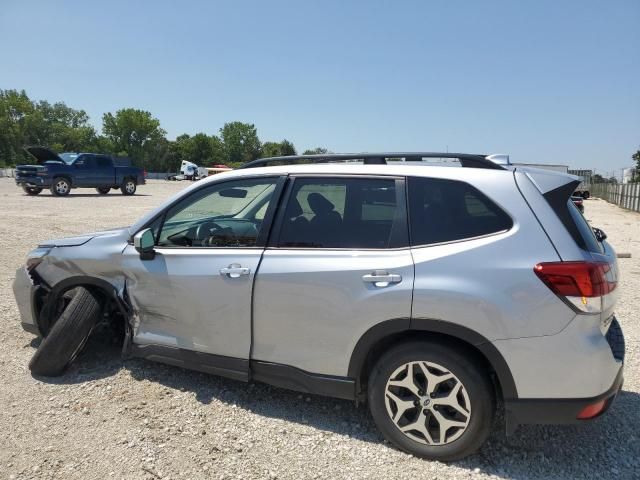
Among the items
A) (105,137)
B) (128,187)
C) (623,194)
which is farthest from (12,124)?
(623,194)

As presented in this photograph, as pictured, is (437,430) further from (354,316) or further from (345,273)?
(345,273)

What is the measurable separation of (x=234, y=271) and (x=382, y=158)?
4.12ft

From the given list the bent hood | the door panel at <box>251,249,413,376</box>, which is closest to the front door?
the door panel at <box>251,249,413,376</box>

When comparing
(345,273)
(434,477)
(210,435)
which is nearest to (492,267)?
(345,273)

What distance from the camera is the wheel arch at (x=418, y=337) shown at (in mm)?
2420

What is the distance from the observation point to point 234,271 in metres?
2.98

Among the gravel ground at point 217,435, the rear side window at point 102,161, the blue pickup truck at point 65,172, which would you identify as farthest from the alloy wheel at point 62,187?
the gravel ground at point 217,435

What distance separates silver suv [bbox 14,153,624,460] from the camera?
2.36 meters

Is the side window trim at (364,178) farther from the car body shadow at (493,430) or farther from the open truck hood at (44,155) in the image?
the open truck hood at (44,155)

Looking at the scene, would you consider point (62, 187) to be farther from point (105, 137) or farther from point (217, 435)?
point (105, 137)

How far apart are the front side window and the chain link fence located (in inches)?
1092

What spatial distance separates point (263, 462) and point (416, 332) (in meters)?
1.20

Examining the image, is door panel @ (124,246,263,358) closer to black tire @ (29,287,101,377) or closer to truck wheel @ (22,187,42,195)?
black tire @ (29,287,101,377)

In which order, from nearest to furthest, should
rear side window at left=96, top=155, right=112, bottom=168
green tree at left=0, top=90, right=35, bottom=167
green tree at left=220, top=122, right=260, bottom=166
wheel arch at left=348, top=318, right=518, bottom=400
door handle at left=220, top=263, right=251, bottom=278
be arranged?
1. wheel arch at left=348, top=318, right=518, bottom=400
2. door handle at left=220, top=263, right=251, bottom=278
3. rear side window at left=96, top=155, right=112, bottom=168
4. green tree at left=0, top=90, right=35, bottom=167
5. green tree at left=220, top=122, right=260, bottom=166
